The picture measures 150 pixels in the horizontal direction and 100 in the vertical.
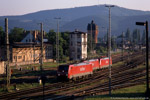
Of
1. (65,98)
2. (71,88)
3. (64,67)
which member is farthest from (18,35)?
(65,98)

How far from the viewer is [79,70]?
34.4m

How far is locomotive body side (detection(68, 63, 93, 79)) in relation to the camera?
3256cm

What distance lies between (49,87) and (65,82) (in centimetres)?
432

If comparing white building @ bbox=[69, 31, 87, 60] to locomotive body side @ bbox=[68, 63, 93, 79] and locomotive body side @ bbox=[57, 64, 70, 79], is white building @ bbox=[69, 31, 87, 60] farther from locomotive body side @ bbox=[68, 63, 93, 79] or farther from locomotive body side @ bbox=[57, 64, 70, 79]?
locomotive body side @ bbox=[57, 64, 70, 79]

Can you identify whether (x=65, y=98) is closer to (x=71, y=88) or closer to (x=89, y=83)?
(x=71, y=88)

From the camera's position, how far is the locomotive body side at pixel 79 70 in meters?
32.6

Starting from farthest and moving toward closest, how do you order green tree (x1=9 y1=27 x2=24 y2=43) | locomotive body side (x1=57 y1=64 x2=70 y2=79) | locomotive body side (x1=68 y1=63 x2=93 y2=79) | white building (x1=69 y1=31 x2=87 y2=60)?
green tree (x1=9 y1=27 x2=24 y2=43) < white building (x1=69 y1=31 x2=87 y2=60) < locomotive body side (x1=68 y1=63 x2=93 y2=79) < locomotive body side (x1=57 y1=64 x2=70 y2=79)

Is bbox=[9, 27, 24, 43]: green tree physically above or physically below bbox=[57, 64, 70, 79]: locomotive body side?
above

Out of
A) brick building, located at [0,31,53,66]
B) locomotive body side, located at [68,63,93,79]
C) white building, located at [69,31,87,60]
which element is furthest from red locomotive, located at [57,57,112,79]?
white building, located at [69,31,87,60]

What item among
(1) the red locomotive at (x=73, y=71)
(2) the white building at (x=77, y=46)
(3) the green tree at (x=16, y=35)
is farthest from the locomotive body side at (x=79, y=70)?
(3) the green tree at (x=16, y=35)

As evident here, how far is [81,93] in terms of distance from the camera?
24.0 meters

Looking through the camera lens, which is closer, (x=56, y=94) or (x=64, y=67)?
(x=56, y=94)

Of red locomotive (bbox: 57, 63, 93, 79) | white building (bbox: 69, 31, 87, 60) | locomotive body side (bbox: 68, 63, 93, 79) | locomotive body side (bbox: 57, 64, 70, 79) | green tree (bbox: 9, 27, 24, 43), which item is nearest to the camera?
locomotive body side (bbox: 57, 64, 70, 79)

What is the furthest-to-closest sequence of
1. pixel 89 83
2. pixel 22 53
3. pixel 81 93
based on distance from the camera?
pixel 22 53, pixel 89 83, pixel 81 93
